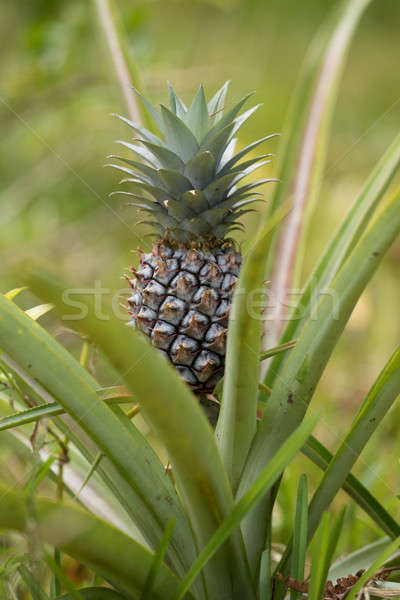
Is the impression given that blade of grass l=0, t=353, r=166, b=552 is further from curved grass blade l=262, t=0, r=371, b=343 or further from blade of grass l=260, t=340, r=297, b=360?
curved grass blade l=262, t=0, r=371, b=343

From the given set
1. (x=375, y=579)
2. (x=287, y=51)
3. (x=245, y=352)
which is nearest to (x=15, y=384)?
(x=245, y=352)

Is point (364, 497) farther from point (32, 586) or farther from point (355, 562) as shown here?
point (32, 586)

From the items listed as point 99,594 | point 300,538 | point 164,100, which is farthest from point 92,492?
point 164,100

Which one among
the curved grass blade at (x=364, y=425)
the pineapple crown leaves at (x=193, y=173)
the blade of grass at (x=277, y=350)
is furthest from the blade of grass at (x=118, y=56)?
the curved grass blade at (x=364, y=425)

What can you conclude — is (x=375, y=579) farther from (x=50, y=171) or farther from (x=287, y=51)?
(x=287, y=51)

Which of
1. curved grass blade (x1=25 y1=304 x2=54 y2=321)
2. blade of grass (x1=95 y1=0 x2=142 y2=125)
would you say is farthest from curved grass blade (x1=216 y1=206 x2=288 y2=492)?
blade of grass (x1=95 y1=0 x2=142 y2=125)
